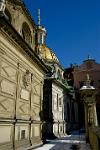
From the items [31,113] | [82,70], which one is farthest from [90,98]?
[82,70]

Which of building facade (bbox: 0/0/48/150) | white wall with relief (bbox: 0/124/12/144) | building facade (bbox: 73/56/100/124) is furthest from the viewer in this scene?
building facade (bbox: 73/56/100/124)

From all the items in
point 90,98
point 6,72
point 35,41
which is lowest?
point 90,98

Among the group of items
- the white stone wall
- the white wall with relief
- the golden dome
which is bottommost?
the white wall with relief

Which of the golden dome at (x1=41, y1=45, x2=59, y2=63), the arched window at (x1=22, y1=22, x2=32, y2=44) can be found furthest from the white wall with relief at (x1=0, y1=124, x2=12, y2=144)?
the golden dome at (x1=41, y1=45, x2=59, y2=63)

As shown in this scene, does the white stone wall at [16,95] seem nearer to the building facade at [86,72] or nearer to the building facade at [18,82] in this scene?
the building facade at [18,82]

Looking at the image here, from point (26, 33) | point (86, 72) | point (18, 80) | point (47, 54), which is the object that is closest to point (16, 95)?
point (18, 80)

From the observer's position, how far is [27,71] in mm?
14336

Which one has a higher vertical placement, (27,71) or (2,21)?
(2,21)

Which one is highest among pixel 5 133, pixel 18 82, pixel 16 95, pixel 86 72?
pixel 86 72

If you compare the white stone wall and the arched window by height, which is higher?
the arched window

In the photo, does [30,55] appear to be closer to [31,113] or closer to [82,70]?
[31,113]

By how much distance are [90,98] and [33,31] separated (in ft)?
26.5

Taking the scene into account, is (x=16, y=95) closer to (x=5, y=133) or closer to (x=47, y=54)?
(x=5, y=133)

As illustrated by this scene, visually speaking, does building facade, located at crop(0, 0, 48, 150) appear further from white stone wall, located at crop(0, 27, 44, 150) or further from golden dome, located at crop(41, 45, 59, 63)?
golden dome, located at crop(41, 45, 59, 63)
